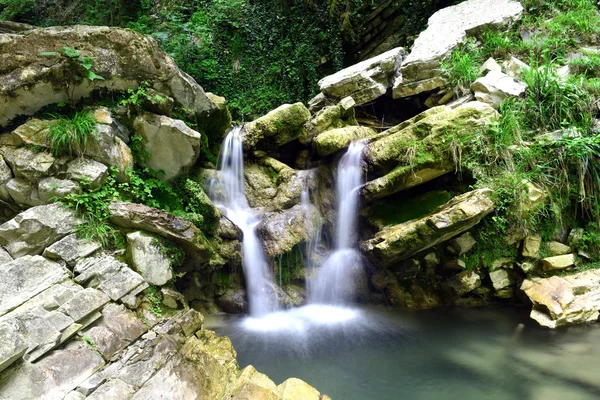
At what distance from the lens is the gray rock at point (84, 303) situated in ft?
11.2

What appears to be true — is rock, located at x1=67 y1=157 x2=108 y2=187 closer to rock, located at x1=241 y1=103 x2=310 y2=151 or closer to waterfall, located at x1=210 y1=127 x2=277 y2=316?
waterfall, located at x1=210 y1=127 x2=277 y2=316

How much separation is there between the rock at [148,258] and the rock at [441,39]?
20.8 ft

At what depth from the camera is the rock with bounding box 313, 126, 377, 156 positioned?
6.88 meters

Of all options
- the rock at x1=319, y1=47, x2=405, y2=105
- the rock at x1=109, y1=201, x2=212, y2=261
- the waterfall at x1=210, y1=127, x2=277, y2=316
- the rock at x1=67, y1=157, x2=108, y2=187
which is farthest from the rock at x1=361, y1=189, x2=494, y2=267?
the rock at x1=67, y1=157, x2=108, y2=187

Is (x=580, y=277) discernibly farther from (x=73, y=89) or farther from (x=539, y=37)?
(x=73, y=89)

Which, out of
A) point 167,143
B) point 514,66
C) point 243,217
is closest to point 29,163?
point 167,143

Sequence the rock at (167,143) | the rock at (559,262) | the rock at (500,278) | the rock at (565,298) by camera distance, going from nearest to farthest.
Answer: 1. the rock at (565,298)
2. the rock at (559,262)
3. the rock at (167,143)
4. the rock at (500,278)

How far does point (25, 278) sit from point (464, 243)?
238 inches

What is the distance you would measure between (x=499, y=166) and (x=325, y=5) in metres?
8.02

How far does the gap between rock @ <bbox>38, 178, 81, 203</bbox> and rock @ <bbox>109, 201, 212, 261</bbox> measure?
53 cm

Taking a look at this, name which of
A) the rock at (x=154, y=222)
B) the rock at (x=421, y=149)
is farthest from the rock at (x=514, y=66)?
the rock at (x=154, y=222)

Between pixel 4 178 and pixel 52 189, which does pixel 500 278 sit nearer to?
pixel 52 189

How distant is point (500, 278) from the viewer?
555 centimetres

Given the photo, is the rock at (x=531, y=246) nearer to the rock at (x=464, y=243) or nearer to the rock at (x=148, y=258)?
the rock at (x=464, y=243)
